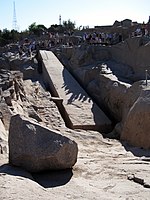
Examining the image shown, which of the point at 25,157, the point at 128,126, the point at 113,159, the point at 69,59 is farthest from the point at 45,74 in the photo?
the point at 25,157

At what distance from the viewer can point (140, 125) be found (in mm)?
8195

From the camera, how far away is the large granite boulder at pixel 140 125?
7.98 m

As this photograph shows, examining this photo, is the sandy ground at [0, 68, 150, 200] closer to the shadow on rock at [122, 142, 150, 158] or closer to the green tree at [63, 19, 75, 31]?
the shadow on rock at [122, 142, 150, 158]

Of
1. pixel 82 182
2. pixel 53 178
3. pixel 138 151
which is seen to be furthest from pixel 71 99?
pixel 82 182

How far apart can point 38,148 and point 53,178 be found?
0.44 m

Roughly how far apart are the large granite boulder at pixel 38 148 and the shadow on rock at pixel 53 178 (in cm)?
7

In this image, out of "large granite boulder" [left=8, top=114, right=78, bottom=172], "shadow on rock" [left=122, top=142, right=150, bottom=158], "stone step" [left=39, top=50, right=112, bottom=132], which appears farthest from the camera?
"stone step" [left=39, top=50, right=112, bottom=132]

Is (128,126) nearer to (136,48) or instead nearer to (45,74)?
(136,48)

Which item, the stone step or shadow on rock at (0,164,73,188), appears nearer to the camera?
shadow on rock at (0,164,73,188)

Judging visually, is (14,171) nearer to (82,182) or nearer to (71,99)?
(82,182)

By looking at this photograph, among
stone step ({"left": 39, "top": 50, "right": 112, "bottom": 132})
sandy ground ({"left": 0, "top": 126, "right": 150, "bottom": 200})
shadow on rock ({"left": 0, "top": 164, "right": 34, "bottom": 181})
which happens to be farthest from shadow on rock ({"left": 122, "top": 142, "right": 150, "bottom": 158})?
shadow on rock ({"left": 0, "top": 164, "right": 34, "bottom": 181})

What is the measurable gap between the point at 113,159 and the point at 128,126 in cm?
268

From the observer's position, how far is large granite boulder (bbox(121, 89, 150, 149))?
7980 millimetres

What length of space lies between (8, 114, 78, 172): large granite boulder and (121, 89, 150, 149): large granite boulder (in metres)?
3.37
